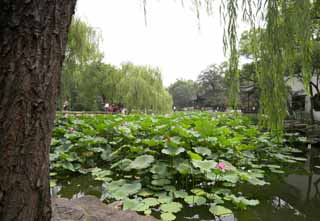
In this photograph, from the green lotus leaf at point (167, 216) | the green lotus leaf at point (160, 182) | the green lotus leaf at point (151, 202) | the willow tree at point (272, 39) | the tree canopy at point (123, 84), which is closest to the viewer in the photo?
the willow tree at point (272, 39)

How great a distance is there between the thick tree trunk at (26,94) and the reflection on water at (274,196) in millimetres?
1298

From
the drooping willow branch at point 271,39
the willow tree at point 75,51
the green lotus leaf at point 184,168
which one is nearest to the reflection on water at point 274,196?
the green lotus leaf at point 184,168

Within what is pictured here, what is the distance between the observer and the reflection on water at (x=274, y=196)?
1599 mm

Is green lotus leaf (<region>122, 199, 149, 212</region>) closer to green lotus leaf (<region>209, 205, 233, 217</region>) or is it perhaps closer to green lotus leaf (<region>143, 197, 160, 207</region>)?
green lotus leaf (<region>143, 197, 160, 207</region>)

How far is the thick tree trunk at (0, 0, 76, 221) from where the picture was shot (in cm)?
43

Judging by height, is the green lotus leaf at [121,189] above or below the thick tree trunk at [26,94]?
below

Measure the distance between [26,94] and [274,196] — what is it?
7.20 ft

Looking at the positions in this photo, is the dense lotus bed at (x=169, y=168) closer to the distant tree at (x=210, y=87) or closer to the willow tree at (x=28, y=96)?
the willow tree at (x=28, y=96)

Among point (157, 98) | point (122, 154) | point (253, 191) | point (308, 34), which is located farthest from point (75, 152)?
point (157, 98)

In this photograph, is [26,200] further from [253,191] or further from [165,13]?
[253,191]

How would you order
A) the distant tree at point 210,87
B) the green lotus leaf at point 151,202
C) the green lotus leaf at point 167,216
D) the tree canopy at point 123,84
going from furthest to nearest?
the distant tree at point 210,87 → the tree canopy at point 123,84 → the green lotus leaf at point 151,202 → the green lotus leaf at point 167,216

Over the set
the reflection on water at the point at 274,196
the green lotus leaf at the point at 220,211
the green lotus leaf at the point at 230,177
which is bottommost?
the reflection on water at the point at 274,196

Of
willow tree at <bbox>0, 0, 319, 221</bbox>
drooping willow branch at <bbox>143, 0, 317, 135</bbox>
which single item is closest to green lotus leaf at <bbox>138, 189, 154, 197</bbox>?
drooping willow branch at <bbox>143, 0, 317, 135</bbox>

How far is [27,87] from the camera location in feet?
1.44
